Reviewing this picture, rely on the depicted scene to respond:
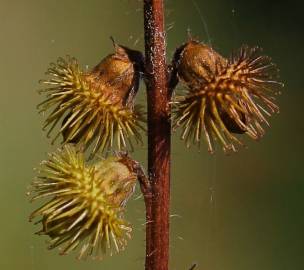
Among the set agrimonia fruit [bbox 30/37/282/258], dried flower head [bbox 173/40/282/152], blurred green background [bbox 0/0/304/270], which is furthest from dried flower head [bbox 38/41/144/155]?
blurred green background [bbox 0/0/304/270]

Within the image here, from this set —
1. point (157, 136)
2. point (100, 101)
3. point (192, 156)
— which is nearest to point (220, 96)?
point (157, 136)

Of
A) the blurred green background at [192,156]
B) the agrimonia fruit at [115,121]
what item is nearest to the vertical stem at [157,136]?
the agrimonia fruit at [115,121]

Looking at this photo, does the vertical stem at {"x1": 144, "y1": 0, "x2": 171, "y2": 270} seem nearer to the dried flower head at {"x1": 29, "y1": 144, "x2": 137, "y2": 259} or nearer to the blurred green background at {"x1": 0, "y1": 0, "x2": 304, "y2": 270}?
the dried flower head at {"x1": 29, "y1": 144, "x2": 137, "y2": 259}

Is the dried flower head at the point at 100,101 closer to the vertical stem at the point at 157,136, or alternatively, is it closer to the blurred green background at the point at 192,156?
the vertical stem at the point at 157,136

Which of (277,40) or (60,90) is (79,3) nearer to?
(277,40)

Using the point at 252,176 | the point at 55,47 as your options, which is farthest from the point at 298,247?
the point at 55,47

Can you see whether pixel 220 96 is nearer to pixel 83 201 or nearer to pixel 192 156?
Result: pixel 83 201
